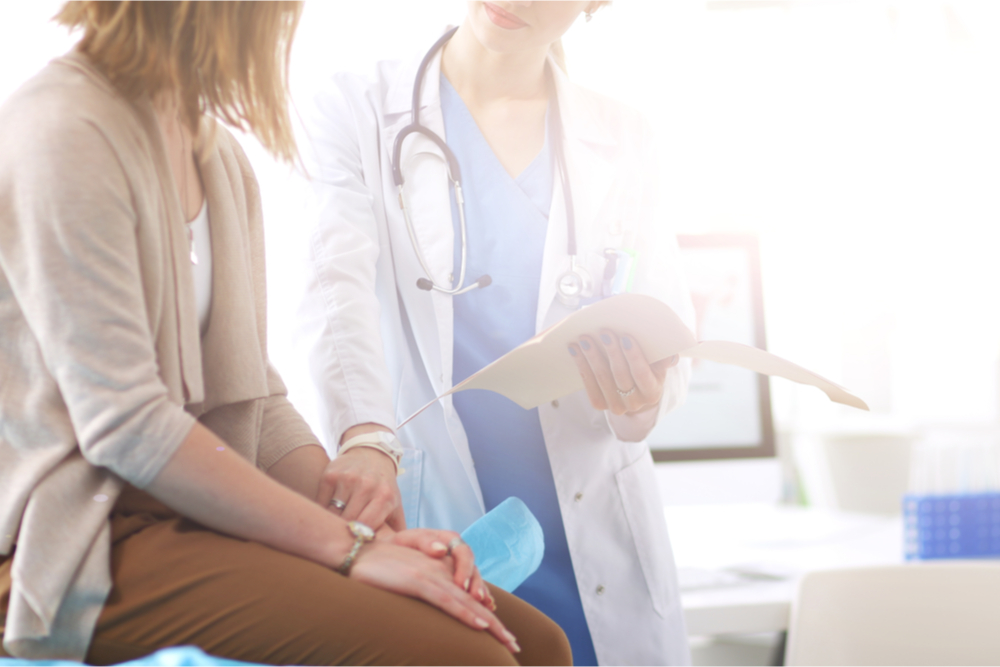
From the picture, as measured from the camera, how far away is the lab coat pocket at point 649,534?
1.07m

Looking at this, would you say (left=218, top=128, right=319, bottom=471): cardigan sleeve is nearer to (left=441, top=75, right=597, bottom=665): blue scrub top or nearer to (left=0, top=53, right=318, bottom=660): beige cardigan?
(left=0, top=53, right=318, bottom=660): beige cardigan

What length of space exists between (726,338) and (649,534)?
31.6 inches

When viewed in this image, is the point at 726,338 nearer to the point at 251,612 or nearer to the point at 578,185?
the point at 578,185

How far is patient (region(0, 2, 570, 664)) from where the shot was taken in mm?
481

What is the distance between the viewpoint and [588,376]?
85 centimetres

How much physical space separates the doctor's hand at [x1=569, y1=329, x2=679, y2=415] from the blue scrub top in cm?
22

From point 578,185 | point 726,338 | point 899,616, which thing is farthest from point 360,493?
point 726,338

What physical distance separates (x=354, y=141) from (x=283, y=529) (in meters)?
0.68

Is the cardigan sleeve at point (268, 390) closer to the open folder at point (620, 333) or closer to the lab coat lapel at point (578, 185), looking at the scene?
the open folder at point (620, 333)

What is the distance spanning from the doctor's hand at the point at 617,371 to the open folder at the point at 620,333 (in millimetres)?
13

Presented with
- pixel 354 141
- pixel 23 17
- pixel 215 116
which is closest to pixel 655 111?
pixel 354 141

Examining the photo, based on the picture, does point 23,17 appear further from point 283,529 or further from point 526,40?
point 283,529

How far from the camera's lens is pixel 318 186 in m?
1.01

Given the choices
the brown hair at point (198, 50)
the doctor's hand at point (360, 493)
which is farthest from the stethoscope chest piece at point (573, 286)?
the brown hair at point (198, 50)
